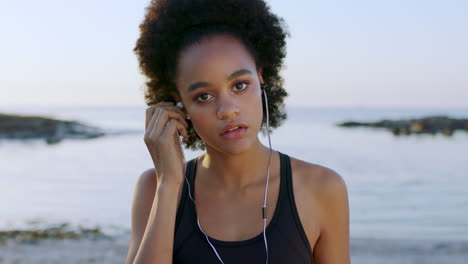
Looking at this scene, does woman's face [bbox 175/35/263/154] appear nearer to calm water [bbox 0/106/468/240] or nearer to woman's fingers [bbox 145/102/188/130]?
woman's fingers [bbox 145/102/188/130]

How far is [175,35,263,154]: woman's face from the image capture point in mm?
2342

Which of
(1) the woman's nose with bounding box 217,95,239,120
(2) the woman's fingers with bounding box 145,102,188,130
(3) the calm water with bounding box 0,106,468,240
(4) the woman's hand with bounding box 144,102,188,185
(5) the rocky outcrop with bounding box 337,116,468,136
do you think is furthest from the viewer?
(5) the rocky outcrop with bounding box 337,116,468,136

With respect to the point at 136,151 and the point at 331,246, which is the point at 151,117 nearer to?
the point at 331,246

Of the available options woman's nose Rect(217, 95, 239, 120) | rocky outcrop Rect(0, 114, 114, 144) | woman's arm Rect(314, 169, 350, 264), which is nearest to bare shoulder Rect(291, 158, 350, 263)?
woman's arm Rect(314, 169, 350, 264)

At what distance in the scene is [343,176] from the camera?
597 inches

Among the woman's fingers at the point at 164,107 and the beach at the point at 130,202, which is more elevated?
the woman's fingers at the point at 164,107

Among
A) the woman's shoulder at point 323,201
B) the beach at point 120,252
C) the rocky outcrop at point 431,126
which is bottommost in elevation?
the rocky outcrop at point 431,126

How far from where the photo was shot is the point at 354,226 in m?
8.99

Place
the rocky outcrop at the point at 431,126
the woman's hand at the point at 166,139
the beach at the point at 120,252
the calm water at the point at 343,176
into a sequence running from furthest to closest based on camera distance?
1. the rocky outcrop at the point at 431,126
2. the calm water at the point at 343,176
3. the beach at the point at 120,252
4. the woman's hand at the point at 166,139

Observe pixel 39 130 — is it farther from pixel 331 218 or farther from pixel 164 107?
pixel 331 218

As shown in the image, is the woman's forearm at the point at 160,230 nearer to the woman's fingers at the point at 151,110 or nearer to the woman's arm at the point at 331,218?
the woman's fingers at the point at 151,110

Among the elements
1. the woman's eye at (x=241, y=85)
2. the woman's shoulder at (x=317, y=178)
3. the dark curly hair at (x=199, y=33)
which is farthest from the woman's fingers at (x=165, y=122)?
the woman's shoulder at (x=317, y=178)

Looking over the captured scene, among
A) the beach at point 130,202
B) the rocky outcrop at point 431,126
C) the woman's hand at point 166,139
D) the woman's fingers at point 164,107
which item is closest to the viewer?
the woman's hand at point 166,139

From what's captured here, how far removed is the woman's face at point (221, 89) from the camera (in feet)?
7.68
